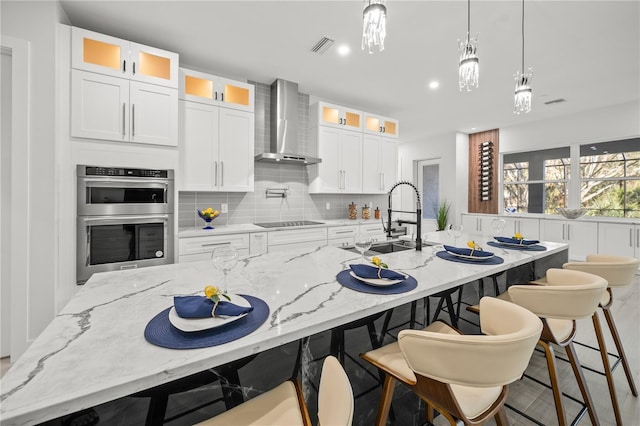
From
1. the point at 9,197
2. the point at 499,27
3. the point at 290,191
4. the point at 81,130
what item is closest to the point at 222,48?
the point at 81,130

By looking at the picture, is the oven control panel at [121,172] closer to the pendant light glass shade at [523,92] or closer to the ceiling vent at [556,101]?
the pendant light glass shade at [523,92]

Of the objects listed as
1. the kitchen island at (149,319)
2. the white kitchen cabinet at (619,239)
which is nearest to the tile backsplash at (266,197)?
the kitchen island at (149,319)

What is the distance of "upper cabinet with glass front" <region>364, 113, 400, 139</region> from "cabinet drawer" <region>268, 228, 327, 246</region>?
1846 mm

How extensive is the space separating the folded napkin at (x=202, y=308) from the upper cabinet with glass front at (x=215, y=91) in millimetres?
2734

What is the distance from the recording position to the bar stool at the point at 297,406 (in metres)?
Result: 0.69

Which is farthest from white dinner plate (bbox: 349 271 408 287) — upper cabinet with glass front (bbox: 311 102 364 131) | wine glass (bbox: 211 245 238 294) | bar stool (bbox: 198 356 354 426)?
upper cabinet with glass front (bbox: 311 102 364 131)

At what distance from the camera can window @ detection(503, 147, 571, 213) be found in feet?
17.9

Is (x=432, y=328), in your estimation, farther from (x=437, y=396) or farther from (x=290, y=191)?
(x=290, y=191)

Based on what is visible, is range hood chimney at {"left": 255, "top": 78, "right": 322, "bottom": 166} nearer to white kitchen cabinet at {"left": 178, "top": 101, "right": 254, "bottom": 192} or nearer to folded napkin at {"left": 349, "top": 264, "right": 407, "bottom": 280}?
white kitchen cabinet at {"left": 178, "top": 101, "right": 254, "bottom": 192}

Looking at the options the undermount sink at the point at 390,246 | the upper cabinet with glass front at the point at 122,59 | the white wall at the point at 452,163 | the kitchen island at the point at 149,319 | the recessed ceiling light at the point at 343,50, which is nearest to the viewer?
the kitchen island at the point at 149,319

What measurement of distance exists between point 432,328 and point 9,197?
10.6ft

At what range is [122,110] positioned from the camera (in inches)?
97.4

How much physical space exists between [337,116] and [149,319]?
373 cm

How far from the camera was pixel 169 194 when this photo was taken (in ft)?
8.76
